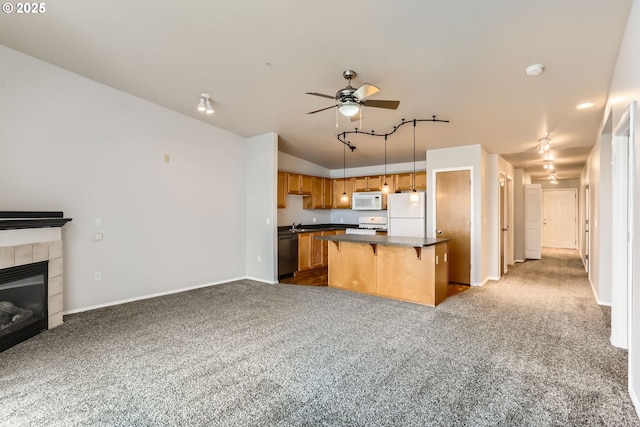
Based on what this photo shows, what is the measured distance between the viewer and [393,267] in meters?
4.65

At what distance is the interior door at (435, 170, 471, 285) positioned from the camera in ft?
18.5

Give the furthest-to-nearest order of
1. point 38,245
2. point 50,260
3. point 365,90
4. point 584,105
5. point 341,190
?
1. point 341,190
2. point 584,105
3. point 50,260
4. point 38,245
5. point 365,90

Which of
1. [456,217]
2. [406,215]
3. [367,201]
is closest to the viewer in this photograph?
[456,217]

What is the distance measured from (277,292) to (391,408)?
3247 mm

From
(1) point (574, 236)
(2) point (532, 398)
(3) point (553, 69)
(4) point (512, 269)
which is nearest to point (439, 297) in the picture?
(2) point (532, 398)

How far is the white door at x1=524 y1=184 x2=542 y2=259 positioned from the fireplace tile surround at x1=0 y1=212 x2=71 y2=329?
34.8ft

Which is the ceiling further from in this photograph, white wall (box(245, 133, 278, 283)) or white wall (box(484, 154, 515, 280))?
white wall (box(484, 154, 515, 280))

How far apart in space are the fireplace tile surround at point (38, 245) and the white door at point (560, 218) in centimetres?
1390

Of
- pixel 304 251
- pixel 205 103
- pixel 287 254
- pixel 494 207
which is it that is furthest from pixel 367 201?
pixel 205 103

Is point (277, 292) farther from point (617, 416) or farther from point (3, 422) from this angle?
point (617, 416)

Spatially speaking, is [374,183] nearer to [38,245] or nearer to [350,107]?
[350,107]

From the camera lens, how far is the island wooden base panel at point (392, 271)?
14.2 feet

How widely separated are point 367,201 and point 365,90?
183 inches

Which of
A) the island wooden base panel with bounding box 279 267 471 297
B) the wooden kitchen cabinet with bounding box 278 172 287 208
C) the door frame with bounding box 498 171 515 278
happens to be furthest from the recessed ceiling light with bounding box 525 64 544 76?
the wooden kitchen cabinet with bounding box 278 172 287 208
